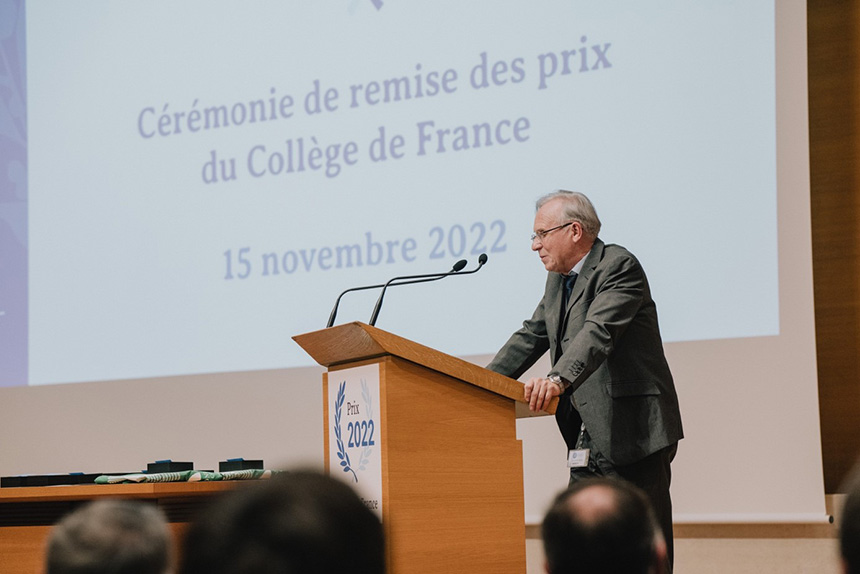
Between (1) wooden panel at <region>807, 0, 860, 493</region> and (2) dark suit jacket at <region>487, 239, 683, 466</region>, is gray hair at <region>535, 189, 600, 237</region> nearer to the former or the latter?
(2) dark suit jacket at <region>487, 239, 683, 466</region>

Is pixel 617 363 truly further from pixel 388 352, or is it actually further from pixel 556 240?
pixel 388 352

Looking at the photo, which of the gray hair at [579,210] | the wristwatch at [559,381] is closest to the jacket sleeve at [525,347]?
the gray hair at [579,210]

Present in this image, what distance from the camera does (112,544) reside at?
1.07 metres

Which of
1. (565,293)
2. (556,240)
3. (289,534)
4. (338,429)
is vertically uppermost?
(556,240)

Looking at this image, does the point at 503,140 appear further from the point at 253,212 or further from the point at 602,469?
the point at 602,469

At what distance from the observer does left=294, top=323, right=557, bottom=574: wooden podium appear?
8.51ft

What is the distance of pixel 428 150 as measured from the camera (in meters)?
4.53

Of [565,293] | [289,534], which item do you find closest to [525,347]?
[565,293]

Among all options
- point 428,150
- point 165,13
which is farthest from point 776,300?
point 165,13

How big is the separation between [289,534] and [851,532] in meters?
0.47

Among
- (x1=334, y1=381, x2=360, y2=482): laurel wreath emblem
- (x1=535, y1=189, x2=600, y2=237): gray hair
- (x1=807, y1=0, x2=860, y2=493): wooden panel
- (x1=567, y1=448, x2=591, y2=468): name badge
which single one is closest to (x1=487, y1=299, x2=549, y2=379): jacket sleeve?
(x1=535, y1=189, x2=600, y2=237): gray hair

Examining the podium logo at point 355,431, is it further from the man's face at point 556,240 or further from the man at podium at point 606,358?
the man's face at point 556,240

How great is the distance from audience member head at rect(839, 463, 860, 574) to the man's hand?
1.81m

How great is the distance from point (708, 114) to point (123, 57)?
9.31 feet
